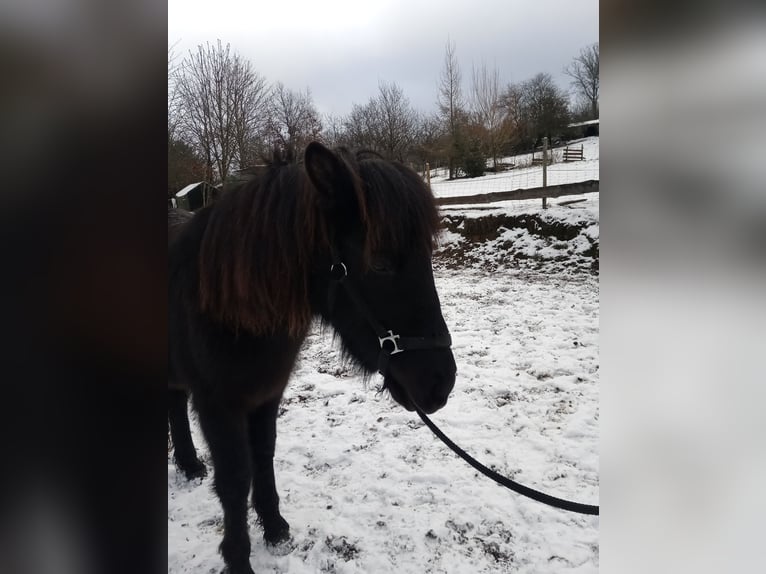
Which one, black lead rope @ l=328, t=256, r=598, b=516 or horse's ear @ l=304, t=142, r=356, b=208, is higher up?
horse's ear @ l=304, t=142, r=356, b=208

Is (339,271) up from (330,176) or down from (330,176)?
Result: down

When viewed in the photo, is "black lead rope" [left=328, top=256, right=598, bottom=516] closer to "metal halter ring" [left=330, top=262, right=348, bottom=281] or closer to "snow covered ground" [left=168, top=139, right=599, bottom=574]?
"metal halter ring" [left=330, top=262, right=348, bottom=281]

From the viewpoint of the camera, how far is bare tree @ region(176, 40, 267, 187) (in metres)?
6.24

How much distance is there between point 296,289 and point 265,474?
4.85 feet

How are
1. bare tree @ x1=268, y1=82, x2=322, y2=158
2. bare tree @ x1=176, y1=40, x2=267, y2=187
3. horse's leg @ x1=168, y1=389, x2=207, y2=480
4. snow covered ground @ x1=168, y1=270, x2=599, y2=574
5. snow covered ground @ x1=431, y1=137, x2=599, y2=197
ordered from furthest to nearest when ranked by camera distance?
snow covered ground @ x1=431, y1=137, x2=599, y2=197
bare tree @ x1=268, y1=82, x2=322, y2=158
bare tree @ x1=176, y1=40, x2=267, y2=187
horse's leg @ x1=168, y1=389, x2=207, y2=480
snow covered ground @ x1=168, y1=270, x2=599, y2=574

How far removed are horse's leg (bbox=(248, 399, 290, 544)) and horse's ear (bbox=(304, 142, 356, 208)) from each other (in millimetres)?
1456

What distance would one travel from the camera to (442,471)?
10.4ft

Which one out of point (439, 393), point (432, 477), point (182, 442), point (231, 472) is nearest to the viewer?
point (439, 393)

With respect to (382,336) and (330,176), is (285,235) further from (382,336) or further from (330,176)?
(382,336)

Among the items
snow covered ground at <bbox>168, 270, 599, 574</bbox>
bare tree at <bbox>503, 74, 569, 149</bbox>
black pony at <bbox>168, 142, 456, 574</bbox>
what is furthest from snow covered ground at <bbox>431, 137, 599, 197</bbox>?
black pony at <bbox>168, 142, 456, 574</bbox>

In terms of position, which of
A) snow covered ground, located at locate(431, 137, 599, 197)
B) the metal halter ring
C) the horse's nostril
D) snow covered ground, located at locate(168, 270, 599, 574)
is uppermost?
snow covered ground, located at locate(431, 137, 599, 197)

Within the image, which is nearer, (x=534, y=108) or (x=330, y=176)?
(x=330, y=176)

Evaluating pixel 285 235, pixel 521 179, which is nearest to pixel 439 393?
pixel 285 235
